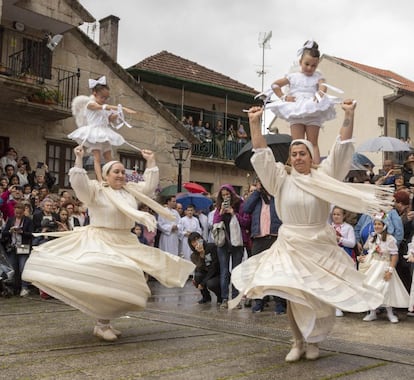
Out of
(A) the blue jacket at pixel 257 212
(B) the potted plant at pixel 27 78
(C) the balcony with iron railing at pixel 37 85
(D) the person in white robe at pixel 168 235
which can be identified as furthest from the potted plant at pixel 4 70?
(A) the blue jacket at pixel 257 212

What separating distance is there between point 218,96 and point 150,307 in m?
20.4

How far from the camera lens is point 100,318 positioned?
5949 millimetres

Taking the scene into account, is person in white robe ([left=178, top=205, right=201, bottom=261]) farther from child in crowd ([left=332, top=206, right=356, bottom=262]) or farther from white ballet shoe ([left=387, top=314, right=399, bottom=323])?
white ballet shoe ([left=387, top=314, right=399, bottom=323])

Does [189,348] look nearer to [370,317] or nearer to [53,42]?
[370,317]

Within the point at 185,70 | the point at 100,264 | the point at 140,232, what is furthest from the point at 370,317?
the point at 185,70

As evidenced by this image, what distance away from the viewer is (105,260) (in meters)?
5.67

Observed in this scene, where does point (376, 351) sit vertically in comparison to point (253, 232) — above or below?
below

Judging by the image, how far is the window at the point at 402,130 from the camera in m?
30.1

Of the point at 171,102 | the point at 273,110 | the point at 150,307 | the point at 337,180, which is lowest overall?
the point at 150,307

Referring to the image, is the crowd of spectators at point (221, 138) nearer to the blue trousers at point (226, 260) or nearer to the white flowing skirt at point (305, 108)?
the blue trousers at point (226, 260)

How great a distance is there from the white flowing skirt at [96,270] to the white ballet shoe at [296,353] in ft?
5.26

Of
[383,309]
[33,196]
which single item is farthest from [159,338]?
[33,196]

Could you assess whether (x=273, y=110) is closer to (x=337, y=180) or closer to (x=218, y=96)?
(x=337, y=180)

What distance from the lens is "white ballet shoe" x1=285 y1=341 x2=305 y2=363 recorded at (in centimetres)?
508
